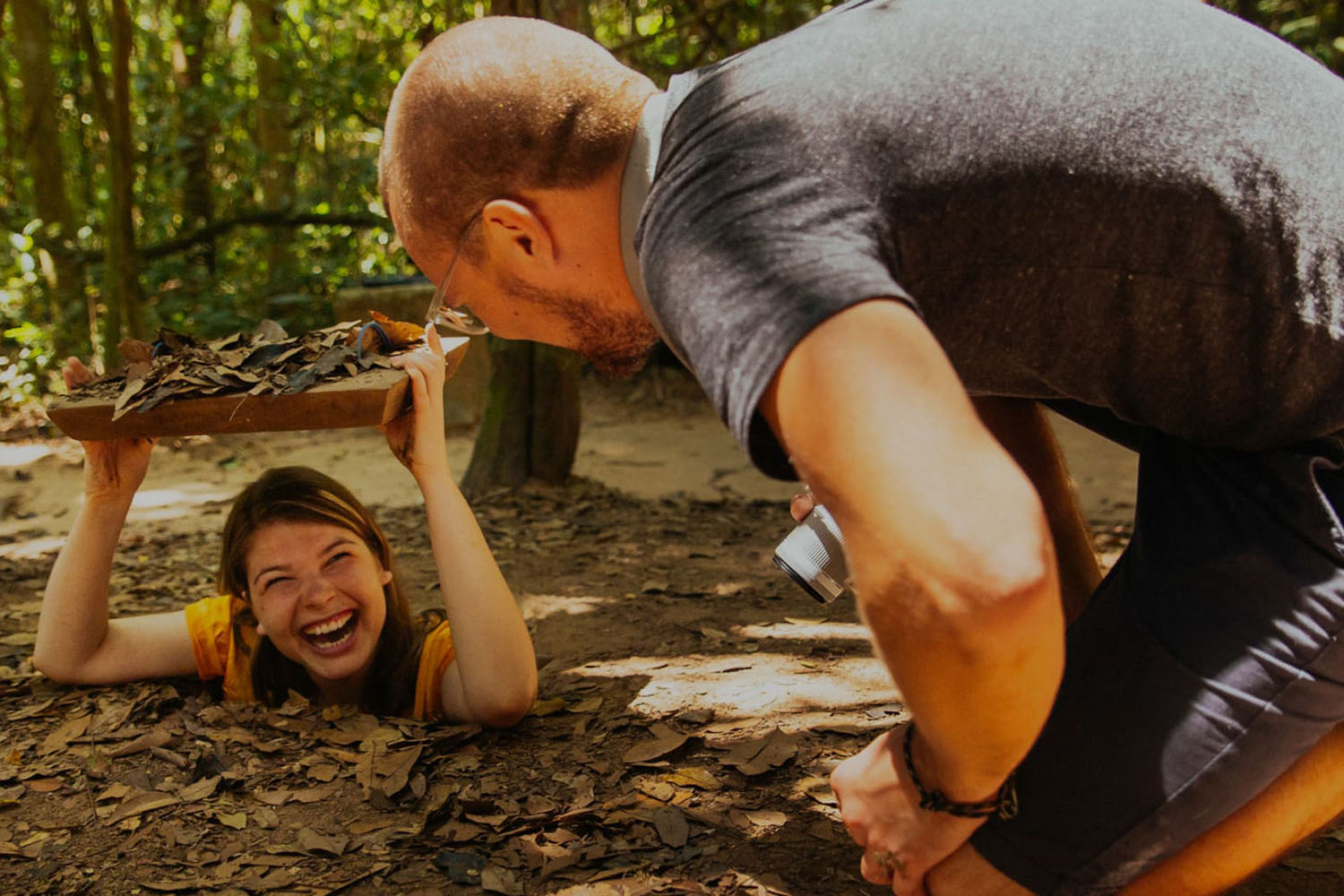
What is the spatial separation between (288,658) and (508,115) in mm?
1602

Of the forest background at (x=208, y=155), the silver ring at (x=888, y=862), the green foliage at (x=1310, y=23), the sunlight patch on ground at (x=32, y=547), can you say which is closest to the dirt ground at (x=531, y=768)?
the silver ring at (x=888, y=862)

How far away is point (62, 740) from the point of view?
99.1 inches

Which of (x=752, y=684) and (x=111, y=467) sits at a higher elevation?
(x=111, y=467)

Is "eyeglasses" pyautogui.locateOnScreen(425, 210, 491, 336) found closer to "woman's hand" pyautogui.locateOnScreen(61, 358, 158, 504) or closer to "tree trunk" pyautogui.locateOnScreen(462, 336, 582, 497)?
"woman's hand" pyautogui.locateOnScreen(61, 358, 158, 504)

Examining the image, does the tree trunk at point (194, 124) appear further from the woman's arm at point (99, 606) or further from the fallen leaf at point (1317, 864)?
the fallen leaf at point (1317, 864)

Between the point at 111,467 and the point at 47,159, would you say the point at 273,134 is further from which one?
the point at 111,467

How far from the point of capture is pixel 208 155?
33.7ft

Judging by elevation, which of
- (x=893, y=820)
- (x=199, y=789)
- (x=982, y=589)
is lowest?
(x=199, y=789)

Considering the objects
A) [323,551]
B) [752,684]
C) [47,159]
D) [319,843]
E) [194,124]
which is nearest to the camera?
[319,843]

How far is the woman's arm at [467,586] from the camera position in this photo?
2.39 m

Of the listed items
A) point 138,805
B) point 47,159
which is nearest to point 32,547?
point 138,805

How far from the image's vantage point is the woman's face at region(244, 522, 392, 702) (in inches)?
99.7

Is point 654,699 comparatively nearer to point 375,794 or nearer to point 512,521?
point 375,794

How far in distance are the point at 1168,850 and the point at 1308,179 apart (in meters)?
0.86
